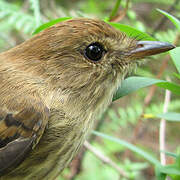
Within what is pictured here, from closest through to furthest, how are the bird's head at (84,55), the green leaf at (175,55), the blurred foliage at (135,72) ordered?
the green leaf at (175,55), the bird's head at (84,55), the blurred foliage at (135,72)

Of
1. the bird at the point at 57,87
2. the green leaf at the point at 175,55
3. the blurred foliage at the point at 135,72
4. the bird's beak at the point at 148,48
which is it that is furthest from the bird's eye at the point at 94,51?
the green leaf at the point at 175,55

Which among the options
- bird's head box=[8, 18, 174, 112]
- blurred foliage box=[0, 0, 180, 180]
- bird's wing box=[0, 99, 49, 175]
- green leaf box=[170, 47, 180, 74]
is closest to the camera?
green leaf box=[170, 47, 180, 74]

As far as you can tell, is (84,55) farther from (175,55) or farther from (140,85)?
(175,55)

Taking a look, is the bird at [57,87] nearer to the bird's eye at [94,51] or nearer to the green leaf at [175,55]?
the bird's eye at [94,51]

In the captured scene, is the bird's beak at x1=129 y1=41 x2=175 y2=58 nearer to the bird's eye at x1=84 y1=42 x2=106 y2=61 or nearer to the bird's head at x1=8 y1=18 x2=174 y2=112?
the bird's head at x1=8 y1=18 x2=174 y2=112

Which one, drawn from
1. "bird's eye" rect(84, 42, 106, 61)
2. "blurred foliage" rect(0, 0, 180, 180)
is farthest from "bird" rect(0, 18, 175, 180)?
"blurred foliage" rect(0, 0, 180, 180)
